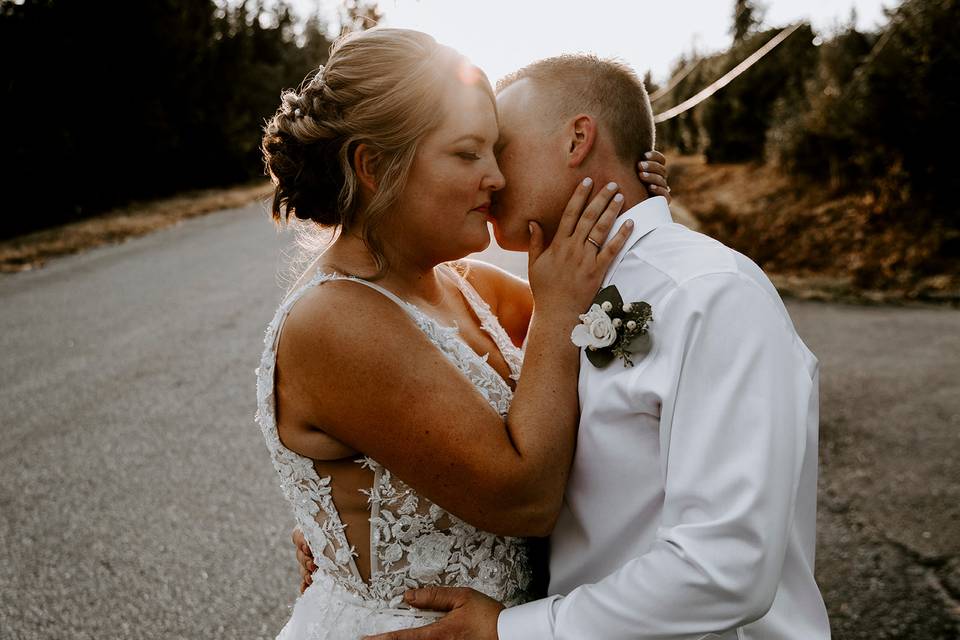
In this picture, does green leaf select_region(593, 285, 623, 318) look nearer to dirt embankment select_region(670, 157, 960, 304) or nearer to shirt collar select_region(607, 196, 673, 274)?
shirt collar select_region(607, 196, 673, 274)

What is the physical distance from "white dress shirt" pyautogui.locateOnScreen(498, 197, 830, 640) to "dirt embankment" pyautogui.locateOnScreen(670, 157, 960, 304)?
837 centimetres

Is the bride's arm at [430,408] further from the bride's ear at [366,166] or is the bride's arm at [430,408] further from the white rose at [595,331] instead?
the bride's ear at [366,166]

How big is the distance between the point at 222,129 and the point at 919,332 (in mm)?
20851

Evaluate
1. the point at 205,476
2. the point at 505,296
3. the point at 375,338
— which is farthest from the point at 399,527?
the point at 205,476

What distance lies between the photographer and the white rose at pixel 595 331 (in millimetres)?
1807

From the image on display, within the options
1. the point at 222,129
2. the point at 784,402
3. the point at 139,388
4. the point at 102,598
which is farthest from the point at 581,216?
the point at 222,129

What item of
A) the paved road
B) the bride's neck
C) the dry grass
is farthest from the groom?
the dry grass

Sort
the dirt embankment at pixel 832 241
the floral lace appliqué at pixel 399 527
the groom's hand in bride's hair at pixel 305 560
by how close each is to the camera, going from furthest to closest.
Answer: the dirt embankment at pixel 832 241
the groom's hand in bride's hair at pixel 305 560
the floral lace appliqué at pixel 399 527

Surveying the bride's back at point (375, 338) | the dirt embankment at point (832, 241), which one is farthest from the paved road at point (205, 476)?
the bride's back at point (375, 338)

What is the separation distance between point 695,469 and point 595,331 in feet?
1.32

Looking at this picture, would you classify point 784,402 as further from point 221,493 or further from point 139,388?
point 139,388

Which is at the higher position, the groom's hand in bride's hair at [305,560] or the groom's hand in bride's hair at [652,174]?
the groom's hand in bride's hair at [652,174]

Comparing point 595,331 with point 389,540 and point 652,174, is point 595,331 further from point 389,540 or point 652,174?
point 389,540

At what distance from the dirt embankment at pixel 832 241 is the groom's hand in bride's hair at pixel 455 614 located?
8.56 meters
